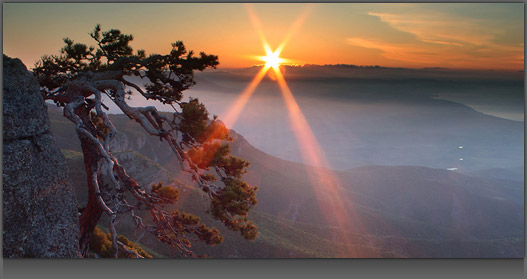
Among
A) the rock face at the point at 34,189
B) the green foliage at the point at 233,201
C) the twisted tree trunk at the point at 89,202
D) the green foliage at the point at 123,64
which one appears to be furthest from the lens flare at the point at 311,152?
the rock face at the point at 34,189

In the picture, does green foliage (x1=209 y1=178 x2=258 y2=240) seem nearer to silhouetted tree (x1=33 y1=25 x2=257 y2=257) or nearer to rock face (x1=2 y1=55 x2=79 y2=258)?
silhouetted tree (x1=33 y1=25 x2=257 y2=257)

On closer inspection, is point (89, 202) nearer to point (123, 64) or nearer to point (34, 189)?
point (34, 189)

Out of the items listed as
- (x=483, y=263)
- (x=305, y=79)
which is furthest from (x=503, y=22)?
(x=483, y=263)

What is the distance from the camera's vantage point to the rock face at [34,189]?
23.8 ft

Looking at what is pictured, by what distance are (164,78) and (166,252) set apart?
113ft

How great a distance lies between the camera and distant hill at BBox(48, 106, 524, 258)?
45438mm

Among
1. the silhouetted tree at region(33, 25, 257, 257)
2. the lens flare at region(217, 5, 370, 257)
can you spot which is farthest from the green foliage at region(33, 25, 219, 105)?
the lens flare at region(217, 5, 370, 257)

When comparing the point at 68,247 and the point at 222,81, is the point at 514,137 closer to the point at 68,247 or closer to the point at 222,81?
the point at 222,81

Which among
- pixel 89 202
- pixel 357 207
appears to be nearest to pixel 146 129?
pixel 89 202

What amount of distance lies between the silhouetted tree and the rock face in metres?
0.62

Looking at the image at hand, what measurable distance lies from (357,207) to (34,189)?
82.9m

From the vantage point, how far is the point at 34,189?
7266mm

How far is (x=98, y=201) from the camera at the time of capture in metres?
7.64

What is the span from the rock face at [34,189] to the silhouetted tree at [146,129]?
0.62 m
